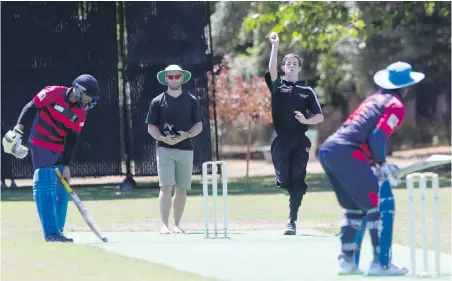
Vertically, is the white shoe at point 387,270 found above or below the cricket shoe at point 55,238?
above

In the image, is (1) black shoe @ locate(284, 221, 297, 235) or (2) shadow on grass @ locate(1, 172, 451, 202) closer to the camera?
(1) black shoe @ locate(284, 221, 297, 235)

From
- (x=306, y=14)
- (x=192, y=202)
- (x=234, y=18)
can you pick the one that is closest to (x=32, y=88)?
(x=192, y=202)

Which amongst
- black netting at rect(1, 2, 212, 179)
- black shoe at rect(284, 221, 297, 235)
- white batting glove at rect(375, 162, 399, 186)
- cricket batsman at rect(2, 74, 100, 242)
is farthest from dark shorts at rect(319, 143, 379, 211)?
black netting at rect(1, 2, 212, 179)

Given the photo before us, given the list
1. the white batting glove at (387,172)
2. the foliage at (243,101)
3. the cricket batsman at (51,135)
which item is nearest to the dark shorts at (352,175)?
the white batting glove at (387,172)

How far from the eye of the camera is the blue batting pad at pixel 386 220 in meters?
9.45

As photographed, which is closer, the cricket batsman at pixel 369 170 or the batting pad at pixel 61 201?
the cricket batsman at pixel 369 170

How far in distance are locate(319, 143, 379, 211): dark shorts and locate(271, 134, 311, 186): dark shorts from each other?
12.8ft

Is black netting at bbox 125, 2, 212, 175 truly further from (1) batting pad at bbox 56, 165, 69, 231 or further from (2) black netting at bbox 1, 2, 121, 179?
(1) batting pad at bbox 56, 165, 69, 231

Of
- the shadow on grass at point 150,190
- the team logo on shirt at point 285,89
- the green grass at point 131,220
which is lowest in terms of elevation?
the shadow on grass at point 150,190

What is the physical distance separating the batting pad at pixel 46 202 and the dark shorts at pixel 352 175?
4.01 m

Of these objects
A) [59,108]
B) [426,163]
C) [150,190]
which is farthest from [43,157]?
[150,190]

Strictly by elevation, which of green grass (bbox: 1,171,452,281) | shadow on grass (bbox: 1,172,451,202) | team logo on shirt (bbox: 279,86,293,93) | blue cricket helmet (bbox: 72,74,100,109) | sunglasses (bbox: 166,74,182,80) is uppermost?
sunglasses (bbox: 166,74,182,80)

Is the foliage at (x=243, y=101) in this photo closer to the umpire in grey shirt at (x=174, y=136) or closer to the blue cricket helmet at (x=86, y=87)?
the umpire in grey shirt at (x=174, y=136)

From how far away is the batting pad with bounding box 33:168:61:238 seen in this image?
12625mm
